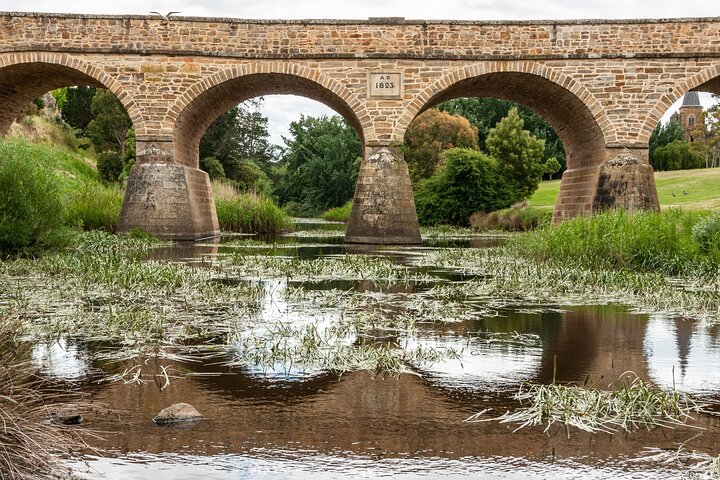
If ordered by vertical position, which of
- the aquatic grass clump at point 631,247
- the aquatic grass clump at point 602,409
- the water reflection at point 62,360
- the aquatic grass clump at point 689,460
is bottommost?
the aquatic grass clump at point 689,460

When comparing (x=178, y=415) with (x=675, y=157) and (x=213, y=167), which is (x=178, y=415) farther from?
(x=675, y=157)

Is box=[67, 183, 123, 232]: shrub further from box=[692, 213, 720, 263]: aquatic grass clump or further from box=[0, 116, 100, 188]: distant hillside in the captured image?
box=[692, 213, 720, 263]: aquatic grass clump

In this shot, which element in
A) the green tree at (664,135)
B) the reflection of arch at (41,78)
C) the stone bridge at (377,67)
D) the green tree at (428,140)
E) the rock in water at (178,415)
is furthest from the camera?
the green tree at (664,135)

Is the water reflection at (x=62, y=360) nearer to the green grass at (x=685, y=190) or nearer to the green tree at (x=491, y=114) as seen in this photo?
the green grass at (x=685, y=190)

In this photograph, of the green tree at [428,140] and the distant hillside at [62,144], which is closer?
the distant hillside at [62,144]

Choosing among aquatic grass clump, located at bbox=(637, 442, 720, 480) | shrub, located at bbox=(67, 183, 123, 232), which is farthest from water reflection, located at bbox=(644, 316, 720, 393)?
shrub, located at bbox=(67, 183, 123, 232)

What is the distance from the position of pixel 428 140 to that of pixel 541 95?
20.7 m

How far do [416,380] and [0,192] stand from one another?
8.89 metres

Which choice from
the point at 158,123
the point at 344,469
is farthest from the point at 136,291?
the point at 158,123

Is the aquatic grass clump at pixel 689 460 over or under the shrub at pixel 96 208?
under

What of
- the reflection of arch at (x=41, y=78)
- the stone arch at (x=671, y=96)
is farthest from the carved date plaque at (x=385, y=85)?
the stone arch at (x=671, y=96)

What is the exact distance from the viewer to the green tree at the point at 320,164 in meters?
57.3

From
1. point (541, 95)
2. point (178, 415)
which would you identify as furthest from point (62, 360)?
point (541, 95)

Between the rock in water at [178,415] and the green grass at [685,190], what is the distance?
24.9 meters
